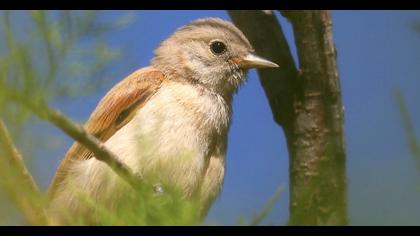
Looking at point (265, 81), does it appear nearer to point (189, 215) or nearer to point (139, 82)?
point (139, 82)

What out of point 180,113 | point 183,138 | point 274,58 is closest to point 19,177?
point 183,138

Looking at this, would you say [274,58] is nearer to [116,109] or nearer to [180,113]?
[180,113]

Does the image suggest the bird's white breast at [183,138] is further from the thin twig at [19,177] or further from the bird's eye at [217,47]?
the thin twig at [19,177]

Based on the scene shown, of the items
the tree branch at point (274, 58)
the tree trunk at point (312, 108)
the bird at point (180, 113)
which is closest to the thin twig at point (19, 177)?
the bird at point (180, 113)

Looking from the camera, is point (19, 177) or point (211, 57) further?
point (211, 57)

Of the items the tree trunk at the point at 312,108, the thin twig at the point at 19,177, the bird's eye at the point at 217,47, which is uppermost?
the thin twig at the point at 19,177

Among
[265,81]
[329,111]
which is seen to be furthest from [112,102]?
[329,111]

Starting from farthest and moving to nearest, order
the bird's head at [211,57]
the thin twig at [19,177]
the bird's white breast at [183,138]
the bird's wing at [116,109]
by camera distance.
A: the bird's head at [211,57] → the bird's wing at [116,109] → the bird's white breast at [183,138] → the thin twig at [19,177]
